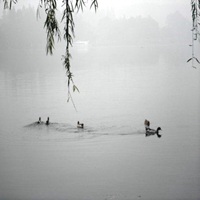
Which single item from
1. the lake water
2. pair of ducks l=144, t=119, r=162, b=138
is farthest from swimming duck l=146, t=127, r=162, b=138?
the lake water

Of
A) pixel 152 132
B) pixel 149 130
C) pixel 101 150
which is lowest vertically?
pixel 101 150

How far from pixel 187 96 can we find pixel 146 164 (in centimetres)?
2573

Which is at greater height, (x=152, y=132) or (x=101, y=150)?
(x=152, y=132)

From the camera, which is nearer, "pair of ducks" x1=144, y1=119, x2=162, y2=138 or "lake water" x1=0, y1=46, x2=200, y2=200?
"lake water" x1=0, y1=46, x2=200, y2=200

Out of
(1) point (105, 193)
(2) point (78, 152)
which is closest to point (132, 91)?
(2) point (78, 152)

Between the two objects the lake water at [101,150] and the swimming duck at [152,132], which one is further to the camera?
A: the swimming duck at [152,132]

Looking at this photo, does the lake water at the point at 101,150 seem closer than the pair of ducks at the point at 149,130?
Yes

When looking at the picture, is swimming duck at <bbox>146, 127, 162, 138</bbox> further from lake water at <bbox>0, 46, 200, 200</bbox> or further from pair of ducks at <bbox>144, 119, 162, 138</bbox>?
lake water at <bbox>0, 46, 200, 200</bbox>

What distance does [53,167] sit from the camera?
A: 20.0 metres

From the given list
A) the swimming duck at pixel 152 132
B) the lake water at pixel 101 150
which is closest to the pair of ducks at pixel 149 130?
the swimming duck at pixel 152 132

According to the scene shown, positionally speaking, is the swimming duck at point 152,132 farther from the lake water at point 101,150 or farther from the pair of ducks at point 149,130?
the lake water at point 101,150

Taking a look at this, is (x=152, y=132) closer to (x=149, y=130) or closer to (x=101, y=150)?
(x=149, y=130)

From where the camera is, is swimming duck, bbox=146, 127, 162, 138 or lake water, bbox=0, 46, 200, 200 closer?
lake water, bbox=0, 46, 200, 200

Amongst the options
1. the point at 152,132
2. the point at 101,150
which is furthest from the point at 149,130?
the point at 101,150
